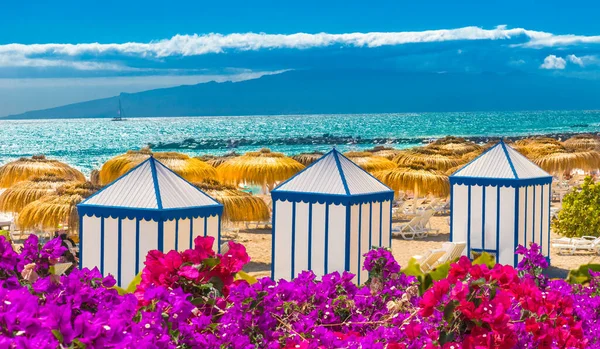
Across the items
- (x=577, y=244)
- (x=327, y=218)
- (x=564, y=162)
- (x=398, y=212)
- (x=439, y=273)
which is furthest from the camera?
(x=564, y=162)

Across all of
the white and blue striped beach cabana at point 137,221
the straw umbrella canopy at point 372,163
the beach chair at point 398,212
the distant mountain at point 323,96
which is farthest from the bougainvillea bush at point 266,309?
the distant mountain at point 323,96

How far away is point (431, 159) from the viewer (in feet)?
62.7

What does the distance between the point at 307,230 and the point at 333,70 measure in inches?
6575

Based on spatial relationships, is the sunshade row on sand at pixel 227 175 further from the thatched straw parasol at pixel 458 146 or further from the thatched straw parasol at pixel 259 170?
the thatched straw parasol at pixel 458 146

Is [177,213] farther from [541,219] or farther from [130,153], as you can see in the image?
Result: [130,153]

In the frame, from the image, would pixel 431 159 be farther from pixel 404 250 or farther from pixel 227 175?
pixel 404 250

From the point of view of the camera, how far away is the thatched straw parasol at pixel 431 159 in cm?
1881

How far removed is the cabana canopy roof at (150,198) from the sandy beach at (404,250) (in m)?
3.32

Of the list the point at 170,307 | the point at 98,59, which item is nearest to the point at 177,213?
the point at 170,307

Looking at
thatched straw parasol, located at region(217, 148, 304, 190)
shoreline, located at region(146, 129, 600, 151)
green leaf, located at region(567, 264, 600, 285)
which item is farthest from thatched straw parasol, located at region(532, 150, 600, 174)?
shoreline, located at region(146, 129, 600, 151)

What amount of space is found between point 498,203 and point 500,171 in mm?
315

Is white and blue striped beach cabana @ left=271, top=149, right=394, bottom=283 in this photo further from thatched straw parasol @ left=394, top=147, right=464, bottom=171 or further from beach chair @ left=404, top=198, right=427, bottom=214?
thatched straw parasol @ left=394, top=147, right=464, bottom=171

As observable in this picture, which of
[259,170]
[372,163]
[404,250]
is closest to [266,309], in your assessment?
[404,250]

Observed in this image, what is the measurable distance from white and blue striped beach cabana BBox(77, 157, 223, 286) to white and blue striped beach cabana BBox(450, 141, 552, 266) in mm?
2925
